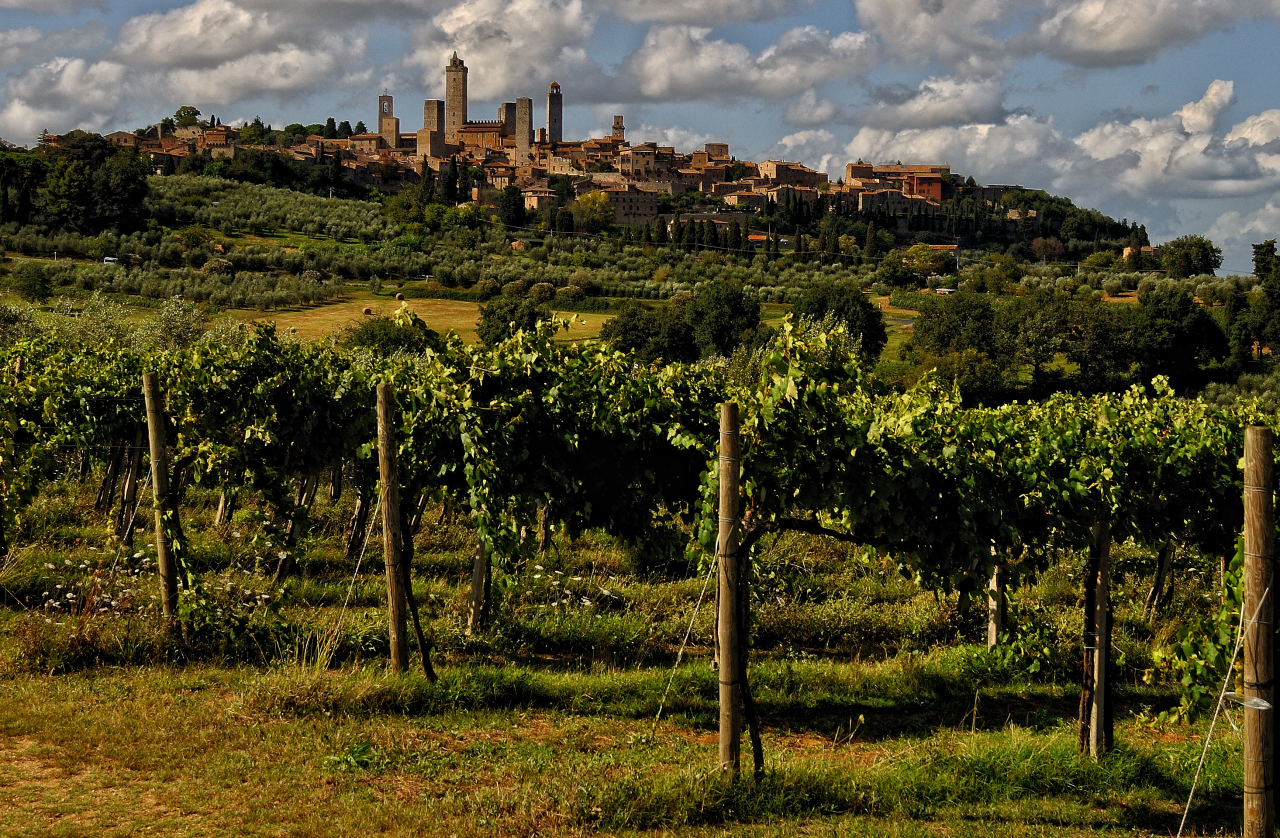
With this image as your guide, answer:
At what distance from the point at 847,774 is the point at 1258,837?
186cm

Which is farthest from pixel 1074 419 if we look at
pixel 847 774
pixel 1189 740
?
pixel 847 774

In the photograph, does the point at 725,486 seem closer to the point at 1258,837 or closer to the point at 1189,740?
the point at 1258,837

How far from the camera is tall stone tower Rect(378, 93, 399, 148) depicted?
156m

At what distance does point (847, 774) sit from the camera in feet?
17.0

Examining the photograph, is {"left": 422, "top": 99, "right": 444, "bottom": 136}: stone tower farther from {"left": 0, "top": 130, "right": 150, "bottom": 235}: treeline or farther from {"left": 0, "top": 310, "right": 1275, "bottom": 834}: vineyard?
{"left": 0, "top": 310, "right": 1275, "bottom": 834}: vineyard

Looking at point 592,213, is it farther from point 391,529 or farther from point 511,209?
point 391,529

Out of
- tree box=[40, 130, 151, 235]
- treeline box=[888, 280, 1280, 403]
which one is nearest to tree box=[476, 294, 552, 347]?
treeline box=[888, 280, 1280, 403]

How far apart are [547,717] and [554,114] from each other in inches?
7057

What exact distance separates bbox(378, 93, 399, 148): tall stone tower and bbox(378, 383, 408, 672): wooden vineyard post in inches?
6016

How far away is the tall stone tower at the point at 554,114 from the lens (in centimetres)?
17475

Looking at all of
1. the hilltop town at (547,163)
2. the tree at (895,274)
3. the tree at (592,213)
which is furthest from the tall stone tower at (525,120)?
the tree at (895,274)

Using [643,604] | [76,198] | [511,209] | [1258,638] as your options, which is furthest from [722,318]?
[1258,638]

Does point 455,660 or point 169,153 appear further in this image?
point 169,153

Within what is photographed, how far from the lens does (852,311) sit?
54781mm
